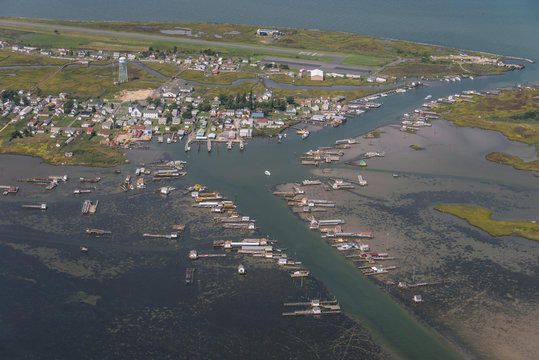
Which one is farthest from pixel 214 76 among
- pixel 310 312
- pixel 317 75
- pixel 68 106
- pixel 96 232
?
pixel 310 312

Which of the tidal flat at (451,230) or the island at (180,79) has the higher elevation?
the island at (180,79)

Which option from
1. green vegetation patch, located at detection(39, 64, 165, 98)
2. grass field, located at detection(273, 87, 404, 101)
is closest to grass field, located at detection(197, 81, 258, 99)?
grass field, located at detection(273, 87, 404, 101)

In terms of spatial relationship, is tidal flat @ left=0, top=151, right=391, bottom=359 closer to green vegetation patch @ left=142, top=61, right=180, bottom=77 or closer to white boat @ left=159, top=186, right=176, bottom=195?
white boat @ left=159, top=186, right=176, bottom=195

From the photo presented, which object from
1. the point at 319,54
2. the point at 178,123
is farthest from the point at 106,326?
the point at 319,54

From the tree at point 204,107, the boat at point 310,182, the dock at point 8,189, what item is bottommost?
the dock at point 8,189

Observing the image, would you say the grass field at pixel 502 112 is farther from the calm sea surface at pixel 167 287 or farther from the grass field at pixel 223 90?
the grass field at pixel 223 90

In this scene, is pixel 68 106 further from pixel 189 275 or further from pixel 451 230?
pixel 451 230

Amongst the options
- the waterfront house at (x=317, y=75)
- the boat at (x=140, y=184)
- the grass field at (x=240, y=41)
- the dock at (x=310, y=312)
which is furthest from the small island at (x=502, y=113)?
the boat at (x=140, y=184)
